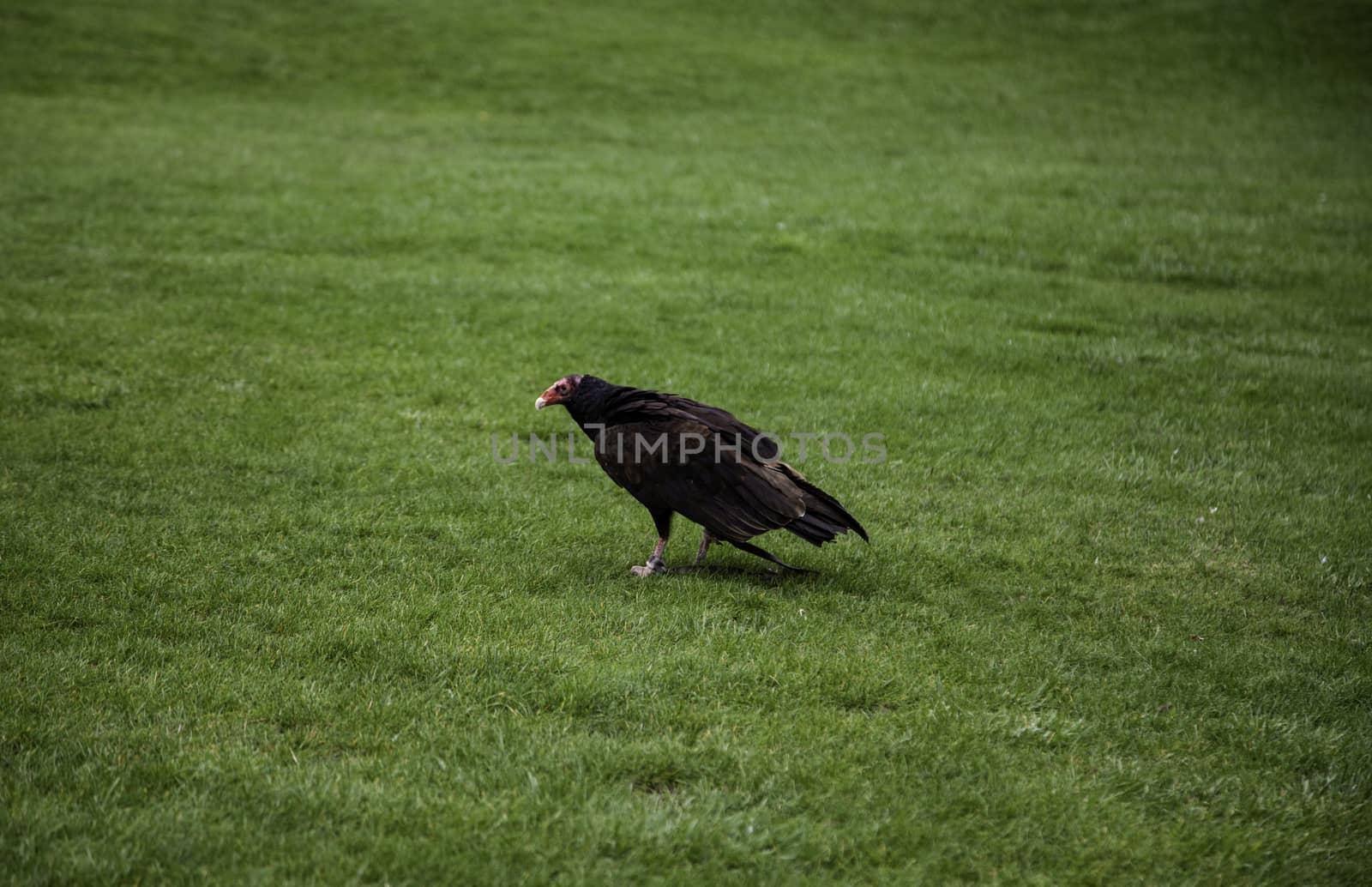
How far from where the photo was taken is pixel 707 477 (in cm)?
707

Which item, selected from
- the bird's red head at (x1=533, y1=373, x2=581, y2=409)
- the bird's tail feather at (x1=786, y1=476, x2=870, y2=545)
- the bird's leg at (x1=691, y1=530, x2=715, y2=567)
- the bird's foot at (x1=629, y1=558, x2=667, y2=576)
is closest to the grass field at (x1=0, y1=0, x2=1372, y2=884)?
the bird's foot at (x1=629, y1=558, x2=667, y2=576)

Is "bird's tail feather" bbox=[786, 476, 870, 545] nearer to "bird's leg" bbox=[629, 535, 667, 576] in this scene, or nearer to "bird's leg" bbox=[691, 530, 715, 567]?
"bird's leg" bbox=[691, 530, 715, 567]

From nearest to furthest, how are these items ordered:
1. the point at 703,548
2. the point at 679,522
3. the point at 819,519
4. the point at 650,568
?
the point at 819,519, the point at 650,568, the point at 703,548, the point at 679,522

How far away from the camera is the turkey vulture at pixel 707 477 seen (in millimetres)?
6922

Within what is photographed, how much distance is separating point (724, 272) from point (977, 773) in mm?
10306

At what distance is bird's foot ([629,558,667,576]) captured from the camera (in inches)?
289

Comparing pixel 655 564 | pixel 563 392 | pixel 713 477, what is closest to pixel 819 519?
pixel 713 477

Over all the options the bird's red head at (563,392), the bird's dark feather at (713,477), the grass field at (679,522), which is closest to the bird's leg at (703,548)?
the grass field at (679,522)

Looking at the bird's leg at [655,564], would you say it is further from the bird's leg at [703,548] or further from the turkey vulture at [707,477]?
the bird's leg at [703,548]

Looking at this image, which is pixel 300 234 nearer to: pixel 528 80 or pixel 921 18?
pixel 528 80

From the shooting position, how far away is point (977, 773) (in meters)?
5.18

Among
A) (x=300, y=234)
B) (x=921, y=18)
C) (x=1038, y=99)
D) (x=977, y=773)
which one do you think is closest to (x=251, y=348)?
(x=300, y=234)

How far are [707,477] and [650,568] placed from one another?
2.57 feet

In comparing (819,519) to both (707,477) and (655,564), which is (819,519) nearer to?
(707,477)
